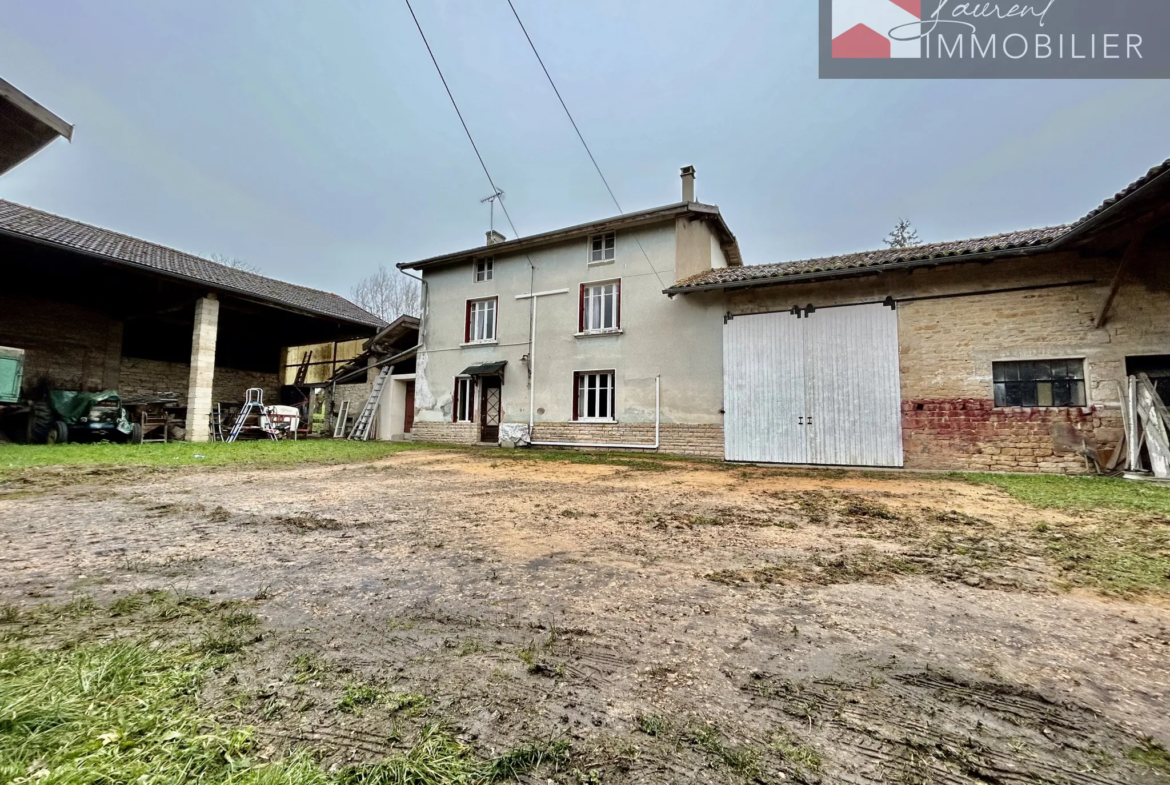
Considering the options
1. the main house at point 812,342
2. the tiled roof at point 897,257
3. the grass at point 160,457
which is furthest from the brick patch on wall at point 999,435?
the grass at point 160,457

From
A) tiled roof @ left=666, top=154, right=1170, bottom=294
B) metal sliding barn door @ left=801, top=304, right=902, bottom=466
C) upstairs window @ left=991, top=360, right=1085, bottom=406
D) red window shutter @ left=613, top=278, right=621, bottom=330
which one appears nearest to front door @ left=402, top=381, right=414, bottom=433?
red window shutter @ left=613, top=278, right=621, bottom=330

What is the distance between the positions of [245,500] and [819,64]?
1173 centimetres

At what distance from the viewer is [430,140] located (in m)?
8.73

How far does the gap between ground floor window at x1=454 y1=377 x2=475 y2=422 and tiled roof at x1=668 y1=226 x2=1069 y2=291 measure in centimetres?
728

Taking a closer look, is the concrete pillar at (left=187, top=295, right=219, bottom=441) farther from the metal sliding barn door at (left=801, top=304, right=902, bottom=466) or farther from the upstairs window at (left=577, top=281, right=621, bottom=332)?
the metal sliding barn door at (left=801, top=304, right=902, bottom=466)

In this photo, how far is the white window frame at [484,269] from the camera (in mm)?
14180

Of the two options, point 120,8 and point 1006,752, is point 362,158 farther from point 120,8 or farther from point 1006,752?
point 1006,752

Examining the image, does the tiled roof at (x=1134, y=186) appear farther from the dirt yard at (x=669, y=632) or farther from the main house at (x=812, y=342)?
the dirt yard at (x=669, y=632)

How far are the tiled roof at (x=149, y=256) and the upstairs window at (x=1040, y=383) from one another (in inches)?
697

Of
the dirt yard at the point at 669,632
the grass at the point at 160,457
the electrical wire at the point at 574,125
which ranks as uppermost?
the electrical wire at the point at 574,125

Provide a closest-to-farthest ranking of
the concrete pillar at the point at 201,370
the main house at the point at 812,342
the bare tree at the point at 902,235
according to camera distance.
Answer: the main house at the point at 812,342 < the concrete pillar at the point at 201,370 < the bare tree at the point at 902,235

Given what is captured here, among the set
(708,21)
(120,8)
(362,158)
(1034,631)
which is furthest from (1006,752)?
(362,158)

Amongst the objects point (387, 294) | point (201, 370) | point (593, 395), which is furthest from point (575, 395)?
point (387, 294)

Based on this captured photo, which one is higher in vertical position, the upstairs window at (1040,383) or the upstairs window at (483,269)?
the upstairs window at (483,269)
